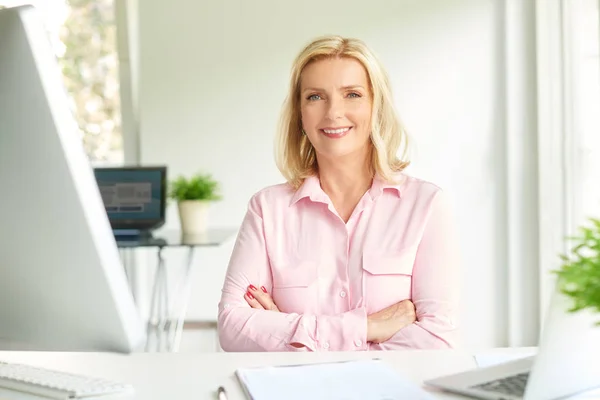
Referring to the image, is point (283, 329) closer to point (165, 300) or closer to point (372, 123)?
point (372, 123)

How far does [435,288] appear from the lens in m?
1.78

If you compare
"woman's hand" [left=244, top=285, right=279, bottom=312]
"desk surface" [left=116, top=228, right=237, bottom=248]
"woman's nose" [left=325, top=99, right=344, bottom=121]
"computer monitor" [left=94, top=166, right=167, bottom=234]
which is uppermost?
"woman's nose" [left=325, top=99, right=344, bottom=121]

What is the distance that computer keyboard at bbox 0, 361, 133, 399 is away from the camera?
1103 millimetres

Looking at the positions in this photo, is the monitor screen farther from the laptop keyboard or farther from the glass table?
the laptop keyboard

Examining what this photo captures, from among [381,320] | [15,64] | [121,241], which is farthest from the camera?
[121,241]

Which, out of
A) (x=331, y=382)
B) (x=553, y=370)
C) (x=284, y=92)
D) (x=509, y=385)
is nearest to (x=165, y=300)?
(x=284, y=92)

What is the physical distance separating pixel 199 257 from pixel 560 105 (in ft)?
8.54

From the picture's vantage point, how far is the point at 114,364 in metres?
1.34

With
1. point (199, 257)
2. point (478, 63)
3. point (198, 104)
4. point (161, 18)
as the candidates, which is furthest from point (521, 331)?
point (161, 18)

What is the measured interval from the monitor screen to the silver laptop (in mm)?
3267

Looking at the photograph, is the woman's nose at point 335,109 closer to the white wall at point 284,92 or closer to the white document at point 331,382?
the white document at point 331,382

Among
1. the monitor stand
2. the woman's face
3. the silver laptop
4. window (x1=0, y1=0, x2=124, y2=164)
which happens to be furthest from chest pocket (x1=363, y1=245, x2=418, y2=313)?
window (x1=0, y1=0, x2=124, y2=164)

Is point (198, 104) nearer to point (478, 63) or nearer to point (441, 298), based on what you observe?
point (478, 63)

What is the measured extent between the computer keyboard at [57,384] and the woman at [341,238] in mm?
577
